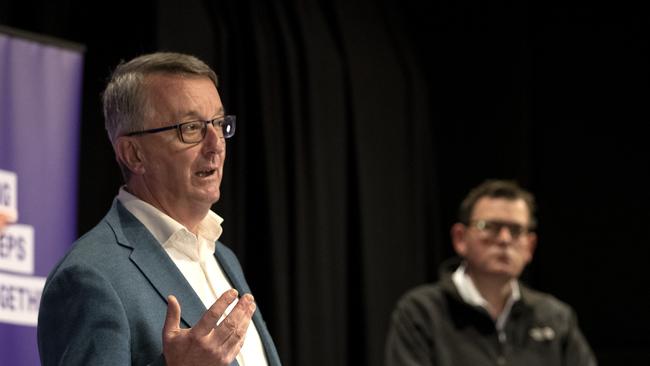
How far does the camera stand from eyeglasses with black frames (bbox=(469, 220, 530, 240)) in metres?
4.49

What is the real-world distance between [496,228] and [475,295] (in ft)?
0.98

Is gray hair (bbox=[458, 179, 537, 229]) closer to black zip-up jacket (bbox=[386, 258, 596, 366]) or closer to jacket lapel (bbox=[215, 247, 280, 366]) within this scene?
black zip-up jacket (bbox=[386, 258, 596, 366])

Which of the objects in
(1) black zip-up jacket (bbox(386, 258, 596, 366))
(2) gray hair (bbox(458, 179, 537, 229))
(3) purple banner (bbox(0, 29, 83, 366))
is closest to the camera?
(3) purple banner (bbox(0, 29, 83, 366))

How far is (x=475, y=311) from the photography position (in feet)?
14.6

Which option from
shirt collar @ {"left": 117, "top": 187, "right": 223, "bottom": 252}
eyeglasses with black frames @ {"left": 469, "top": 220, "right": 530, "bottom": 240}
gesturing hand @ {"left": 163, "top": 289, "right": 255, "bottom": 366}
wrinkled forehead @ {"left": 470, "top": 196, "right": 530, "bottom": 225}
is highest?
shirt collar @ {"left": 117, "top": 187, "right": 223, "bottom": 252}

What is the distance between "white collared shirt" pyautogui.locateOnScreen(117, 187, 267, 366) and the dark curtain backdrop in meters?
2.15

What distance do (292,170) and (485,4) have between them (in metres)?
1.73

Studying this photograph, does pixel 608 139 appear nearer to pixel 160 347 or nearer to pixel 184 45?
pixel 184 45

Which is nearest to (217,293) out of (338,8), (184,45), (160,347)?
(160,347)

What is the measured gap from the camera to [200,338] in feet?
5.92

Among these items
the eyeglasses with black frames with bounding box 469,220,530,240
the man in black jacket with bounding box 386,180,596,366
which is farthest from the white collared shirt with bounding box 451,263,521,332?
the eyeglasses with black frames with bounding box 469,220,530,240

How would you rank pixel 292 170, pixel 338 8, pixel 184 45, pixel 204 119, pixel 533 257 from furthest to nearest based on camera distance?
pixel 533 257 → pixel 338 8 → pixel 292 170 → pixel 184 45 → pixel 204 119

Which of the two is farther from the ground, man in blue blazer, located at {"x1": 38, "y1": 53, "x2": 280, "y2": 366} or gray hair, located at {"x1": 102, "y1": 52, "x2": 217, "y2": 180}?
gray hair, located at {"x1": 102, "y1": 52, "x2": 217, "y2": 180}

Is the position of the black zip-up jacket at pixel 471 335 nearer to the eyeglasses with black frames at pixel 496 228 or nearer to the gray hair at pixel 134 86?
the eyeglasses with black frames at pixel 496 228
